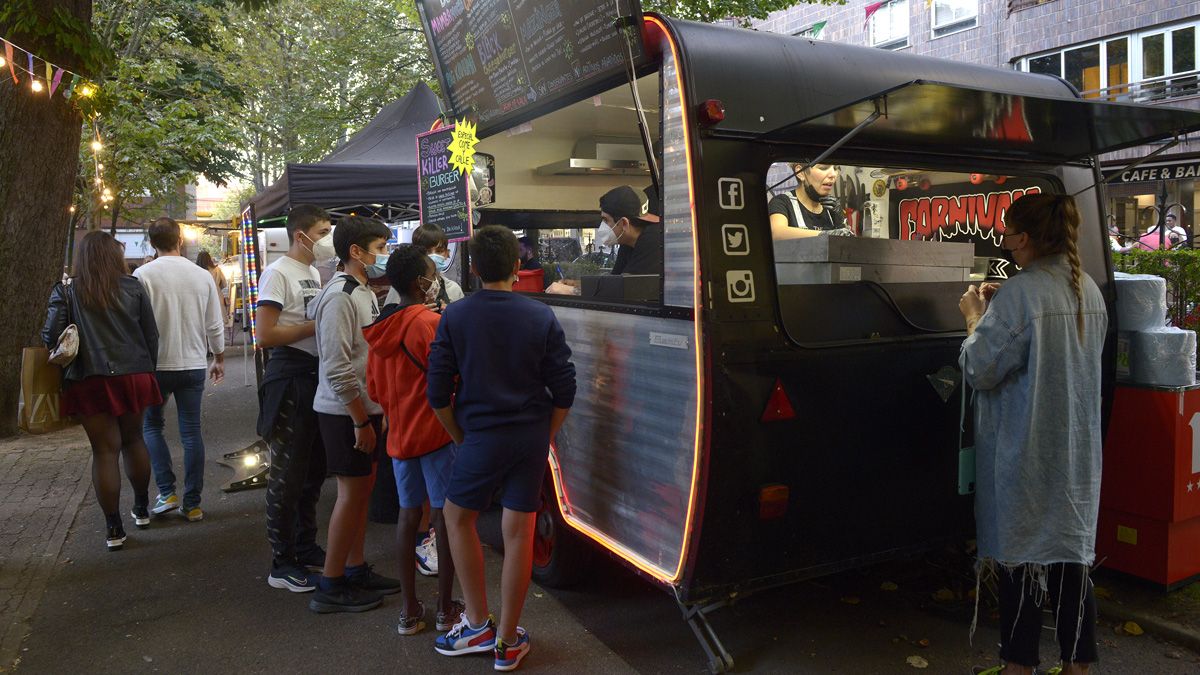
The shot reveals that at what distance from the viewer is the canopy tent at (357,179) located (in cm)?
813

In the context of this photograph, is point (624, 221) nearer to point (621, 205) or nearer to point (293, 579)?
point (621, 205)

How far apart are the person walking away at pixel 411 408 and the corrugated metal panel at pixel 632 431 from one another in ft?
2.02

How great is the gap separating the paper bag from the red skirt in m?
0.08

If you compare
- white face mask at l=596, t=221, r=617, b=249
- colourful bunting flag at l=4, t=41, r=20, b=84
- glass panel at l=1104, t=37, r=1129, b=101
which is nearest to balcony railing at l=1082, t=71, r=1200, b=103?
A: glass panel at l=1104, t=37, r=1129, b=101

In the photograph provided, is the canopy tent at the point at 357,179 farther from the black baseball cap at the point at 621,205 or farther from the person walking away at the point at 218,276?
the black baseball cap at the point at 621,205

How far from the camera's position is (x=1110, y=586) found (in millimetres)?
4172

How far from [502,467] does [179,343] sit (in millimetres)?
3304

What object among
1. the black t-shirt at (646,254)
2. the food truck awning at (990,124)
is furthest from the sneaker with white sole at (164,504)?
the food truck awning at (990,124)

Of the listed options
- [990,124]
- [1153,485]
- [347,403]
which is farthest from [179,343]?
[1153,485]

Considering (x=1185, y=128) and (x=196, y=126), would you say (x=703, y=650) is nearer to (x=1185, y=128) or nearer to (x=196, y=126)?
(x=1185, y=128)

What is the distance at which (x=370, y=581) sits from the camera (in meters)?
4.46

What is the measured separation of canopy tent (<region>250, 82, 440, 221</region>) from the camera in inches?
320

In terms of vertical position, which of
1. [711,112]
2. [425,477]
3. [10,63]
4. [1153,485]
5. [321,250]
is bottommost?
[1153,485]

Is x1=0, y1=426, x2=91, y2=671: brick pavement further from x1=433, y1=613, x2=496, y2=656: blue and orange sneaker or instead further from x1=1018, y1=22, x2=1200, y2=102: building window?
x1=1018, y1=22, x2=1200, y2=102: building window
